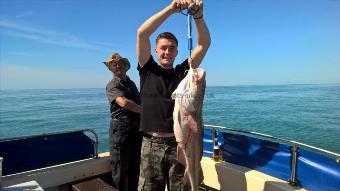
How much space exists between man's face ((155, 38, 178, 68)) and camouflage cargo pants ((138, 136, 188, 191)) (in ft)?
2.77

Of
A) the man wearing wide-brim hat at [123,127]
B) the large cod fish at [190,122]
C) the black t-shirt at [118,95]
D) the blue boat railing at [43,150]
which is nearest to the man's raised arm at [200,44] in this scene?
the large cod fish at [190,122]

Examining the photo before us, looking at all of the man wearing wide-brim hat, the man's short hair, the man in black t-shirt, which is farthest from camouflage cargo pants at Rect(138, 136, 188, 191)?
the man wearing wide-brim hat

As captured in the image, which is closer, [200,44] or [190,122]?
[190,122]

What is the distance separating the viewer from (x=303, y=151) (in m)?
4.32

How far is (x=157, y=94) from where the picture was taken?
3320 millimetres

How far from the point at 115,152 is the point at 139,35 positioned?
271cm

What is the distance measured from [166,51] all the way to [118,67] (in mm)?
2185

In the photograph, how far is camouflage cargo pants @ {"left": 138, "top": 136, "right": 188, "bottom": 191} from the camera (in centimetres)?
341

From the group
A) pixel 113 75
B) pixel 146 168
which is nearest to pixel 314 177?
pixel 146 168

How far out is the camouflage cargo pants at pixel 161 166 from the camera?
3406 millimetres

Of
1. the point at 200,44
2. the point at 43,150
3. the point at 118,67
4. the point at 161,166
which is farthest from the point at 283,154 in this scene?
the point at 43,150

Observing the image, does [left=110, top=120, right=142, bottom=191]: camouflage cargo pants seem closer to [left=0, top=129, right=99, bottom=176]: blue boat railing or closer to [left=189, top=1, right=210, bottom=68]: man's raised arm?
[left=0, top=129, right=99, bottom=176]: blue boat railing

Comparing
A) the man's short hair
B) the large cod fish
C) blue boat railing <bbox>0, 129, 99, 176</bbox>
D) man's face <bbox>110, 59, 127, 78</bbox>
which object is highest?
the man's short hair

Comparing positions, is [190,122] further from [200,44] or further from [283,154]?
[283,154]
